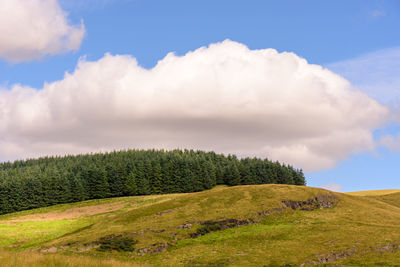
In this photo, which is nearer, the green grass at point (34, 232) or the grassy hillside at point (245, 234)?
the grassy hillside at point (245, 234)

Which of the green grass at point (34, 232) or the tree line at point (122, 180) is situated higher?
the tree line at point (122, 180)

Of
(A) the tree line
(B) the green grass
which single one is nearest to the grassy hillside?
(B) the green grass

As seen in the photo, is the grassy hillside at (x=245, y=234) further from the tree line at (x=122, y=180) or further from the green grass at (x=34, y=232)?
the tree line at (x=122, y=180)

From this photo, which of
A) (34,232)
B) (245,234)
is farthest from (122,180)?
(245,234)

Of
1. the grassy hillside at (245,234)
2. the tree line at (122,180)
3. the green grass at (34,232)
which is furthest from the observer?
the tree line at (122,180)

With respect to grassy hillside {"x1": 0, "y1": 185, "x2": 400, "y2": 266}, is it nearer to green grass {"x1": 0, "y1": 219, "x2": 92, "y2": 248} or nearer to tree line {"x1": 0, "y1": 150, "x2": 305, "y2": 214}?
green grass {"x1": 0, "y1": 219, "x2": 92, "y2": 248}

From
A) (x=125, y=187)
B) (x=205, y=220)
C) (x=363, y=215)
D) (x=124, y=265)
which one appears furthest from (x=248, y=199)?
(x=125, y=187)

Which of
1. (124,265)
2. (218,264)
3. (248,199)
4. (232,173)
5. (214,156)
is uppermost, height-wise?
(214,156)

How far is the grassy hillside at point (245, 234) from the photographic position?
33.3 metres

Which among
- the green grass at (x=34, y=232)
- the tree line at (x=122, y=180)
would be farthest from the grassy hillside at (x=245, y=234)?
the tree line at (x=122, y=180)

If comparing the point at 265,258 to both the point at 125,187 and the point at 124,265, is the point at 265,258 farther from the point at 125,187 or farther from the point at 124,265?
the point at 125,187

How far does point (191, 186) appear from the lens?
136 m

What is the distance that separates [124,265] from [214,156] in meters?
165

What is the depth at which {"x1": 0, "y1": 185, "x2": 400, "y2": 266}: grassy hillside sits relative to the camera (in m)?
33.3
